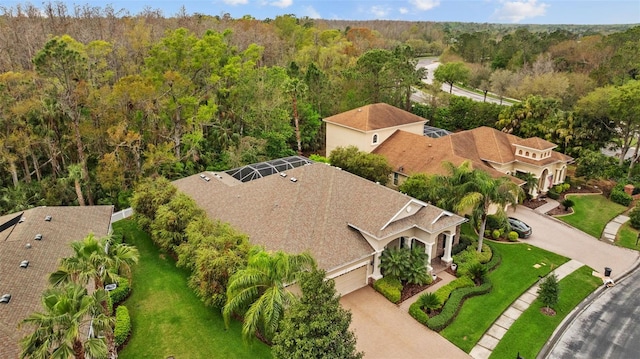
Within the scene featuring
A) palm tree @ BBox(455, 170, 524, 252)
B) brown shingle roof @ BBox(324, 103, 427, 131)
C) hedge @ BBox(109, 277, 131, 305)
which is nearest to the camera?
hedge @ BBox(109, 277, 131, 305)

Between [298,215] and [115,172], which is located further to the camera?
[115,172]

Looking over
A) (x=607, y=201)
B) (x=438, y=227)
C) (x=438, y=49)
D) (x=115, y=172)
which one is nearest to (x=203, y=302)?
(x=438, y=227)

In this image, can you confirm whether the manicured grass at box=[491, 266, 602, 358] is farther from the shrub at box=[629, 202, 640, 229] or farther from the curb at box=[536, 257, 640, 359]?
the shrub at box=[629, 202, 640, 229]

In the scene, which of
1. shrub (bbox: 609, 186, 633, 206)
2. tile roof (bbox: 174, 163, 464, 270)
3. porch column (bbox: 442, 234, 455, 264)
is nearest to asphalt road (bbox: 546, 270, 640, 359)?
porch column (bbox: 442, 234, 455, 264)

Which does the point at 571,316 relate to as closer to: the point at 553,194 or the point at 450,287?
the point at 450,287

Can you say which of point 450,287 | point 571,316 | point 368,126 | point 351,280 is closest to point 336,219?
point 351,280

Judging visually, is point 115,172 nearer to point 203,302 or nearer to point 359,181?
point 203,302

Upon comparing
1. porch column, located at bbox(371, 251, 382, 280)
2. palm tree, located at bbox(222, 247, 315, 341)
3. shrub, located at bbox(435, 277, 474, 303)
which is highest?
palm tree, located at bbox(222, 247, 315, 341)
